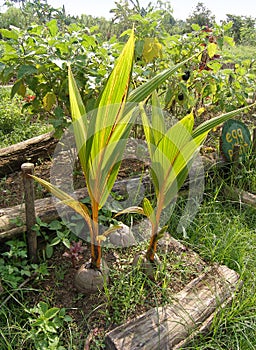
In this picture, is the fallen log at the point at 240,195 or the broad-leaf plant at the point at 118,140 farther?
the fallen log at the point at 240,195

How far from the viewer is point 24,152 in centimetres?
260

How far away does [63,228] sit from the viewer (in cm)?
197

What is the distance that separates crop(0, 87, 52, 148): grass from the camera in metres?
3.36

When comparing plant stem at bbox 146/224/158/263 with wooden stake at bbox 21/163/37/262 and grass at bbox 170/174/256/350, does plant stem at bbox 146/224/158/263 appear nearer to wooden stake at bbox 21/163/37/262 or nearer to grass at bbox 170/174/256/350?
grass at bbox 170/174/256/350

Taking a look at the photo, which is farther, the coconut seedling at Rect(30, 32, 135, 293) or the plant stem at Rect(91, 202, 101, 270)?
the plant stem at Rect(91, 202, 101, 270)

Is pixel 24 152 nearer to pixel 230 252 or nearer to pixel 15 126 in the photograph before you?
pixel 15 126

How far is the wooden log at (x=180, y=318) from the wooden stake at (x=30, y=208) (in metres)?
0.61

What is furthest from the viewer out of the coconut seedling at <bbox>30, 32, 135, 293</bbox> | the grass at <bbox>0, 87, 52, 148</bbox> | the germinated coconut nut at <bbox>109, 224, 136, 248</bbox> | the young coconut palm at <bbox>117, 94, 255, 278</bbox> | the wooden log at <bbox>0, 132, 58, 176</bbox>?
the grass at <bbox>0, 87, 52, 148</bbox>

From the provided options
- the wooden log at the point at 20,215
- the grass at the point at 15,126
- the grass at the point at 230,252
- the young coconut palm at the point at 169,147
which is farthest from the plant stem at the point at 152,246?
the grass at the point at 15,126

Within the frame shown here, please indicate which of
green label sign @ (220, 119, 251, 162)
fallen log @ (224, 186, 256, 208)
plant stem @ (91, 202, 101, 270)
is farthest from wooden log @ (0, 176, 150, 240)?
green label sign @ (220, 119, 251, 162)

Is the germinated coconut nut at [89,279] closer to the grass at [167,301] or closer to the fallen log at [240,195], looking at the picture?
the grass at [167,301]

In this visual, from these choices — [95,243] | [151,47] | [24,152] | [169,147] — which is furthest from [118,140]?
[24,152]

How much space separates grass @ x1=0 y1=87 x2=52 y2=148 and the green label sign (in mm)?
1809

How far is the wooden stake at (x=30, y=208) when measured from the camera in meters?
1.57
